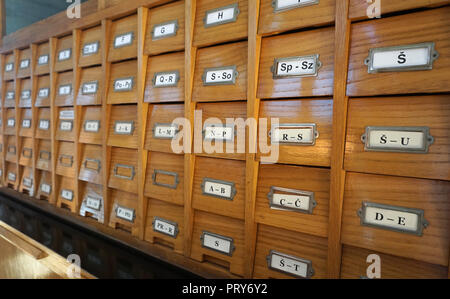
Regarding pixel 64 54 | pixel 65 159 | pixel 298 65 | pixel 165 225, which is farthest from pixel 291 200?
pixel 64 54

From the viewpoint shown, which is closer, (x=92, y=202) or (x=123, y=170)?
(x=123, y=170)

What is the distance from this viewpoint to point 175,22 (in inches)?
56.7

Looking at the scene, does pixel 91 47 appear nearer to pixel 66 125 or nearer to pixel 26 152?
pixel 66 125

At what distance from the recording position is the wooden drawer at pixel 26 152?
2.48 m

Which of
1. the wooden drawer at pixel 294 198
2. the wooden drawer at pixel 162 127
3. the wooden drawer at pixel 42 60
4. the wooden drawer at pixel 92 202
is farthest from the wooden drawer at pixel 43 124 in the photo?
the wooden drawer at pixel 294 198

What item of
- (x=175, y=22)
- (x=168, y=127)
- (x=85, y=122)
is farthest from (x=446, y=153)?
(x=85, y=122)

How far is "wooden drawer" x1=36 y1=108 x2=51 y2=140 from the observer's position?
7.44 ft

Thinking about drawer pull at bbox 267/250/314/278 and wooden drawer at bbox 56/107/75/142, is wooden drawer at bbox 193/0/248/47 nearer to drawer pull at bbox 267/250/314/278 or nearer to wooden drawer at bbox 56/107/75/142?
drawer pull at bbox 267/250/314/278

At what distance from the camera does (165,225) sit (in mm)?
1521

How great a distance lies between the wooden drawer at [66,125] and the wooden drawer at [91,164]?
16 centimetres

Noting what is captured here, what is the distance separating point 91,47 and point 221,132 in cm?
125

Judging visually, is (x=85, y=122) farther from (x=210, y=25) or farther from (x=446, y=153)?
(x=446, y=153)

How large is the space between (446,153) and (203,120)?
0.95m

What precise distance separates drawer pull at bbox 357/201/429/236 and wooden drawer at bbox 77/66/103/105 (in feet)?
5.47
